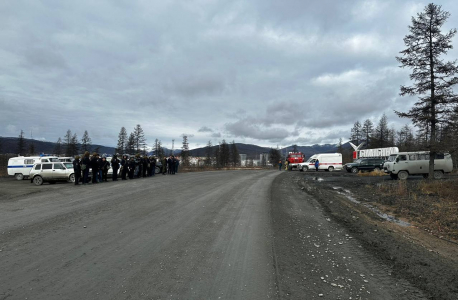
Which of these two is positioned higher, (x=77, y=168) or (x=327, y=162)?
(x=327, y=162)

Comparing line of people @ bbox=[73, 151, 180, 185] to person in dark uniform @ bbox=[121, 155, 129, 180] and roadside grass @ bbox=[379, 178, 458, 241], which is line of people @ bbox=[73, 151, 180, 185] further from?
roadside grass @ bbox=[379, 178, 458, 241]

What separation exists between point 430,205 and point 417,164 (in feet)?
42.8

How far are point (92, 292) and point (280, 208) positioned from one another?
7137mm

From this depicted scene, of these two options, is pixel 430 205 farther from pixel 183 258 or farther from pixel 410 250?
pixel 183 258

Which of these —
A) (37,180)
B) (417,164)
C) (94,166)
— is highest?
(417,164)

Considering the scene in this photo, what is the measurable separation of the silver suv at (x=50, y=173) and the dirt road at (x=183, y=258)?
11355 millimetres

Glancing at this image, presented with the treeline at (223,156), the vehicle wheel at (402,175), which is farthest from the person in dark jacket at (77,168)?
the treeline at (223,156)

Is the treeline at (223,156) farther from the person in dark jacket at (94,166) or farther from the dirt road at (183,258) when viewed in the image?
the dirt road at (183,258)

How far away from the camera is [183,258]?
4586 millimetres

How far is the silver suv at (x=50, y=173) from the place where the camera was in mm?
18156

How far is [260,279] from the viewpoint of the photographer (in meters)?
3.87

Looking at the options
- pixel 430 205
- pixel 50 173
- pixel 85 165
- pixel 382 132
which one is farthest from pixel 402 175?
pixel 382 132

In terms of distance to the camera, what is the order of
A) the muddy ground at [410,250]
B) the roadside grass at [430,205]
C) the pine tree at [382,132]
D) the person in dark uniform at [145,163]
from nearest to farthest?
the muddy ground at [410,250], the roadside grass at [430,205], the person in dark uniform at [145,163], the pine tree at [382,132]

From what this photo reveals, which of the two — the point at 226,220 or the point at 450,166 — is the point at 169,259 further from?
the point at 450,166
